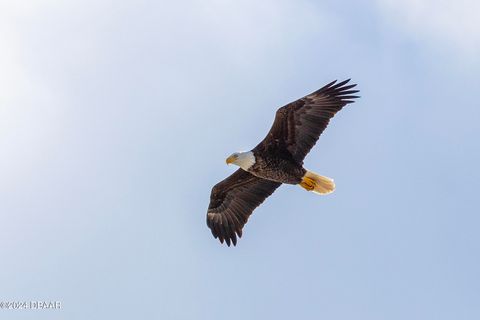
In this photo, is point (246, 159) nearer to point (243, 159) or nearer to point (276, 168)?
point (243, 159)

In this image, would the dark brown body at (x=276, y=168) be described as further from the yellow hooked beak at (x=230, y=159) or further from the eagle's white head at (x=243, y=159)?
the yellow hooked beak at (x=230, y=159)

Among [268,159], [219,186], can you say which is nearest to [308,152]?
[268,159]

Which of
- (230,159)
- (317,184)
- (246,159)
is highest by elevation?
A: (230,159)

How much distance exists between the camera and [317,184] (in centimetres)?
2348

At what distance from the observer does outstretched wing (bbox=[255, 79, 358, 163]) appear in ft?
74.4

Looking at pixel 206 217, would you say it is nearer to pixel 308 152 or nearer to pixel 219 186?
pixel 219 186

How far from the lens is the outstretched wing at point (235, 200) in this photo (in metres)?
24.1

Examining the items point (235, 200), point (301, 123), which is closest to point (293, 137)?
point (301, 123)

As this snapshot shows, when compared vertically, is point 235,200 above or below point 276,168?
above

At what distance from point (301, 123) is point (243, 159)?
5.00ft

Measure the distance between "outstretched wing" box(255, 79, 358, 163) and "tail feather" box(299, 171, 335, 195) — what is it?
2.46 feet

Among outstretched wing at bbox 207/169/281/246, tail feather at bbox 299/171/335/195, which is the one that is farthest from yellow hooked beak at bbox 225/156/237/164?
tail feather at bbox 299/171/335/195

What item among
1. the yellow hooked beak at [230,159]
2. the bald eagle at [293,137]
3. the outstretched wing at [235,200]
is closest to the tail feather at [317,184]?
the bald eagle at [293,137]

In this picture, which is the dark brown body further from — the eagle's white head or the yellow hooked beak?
the yellow hooked beak
